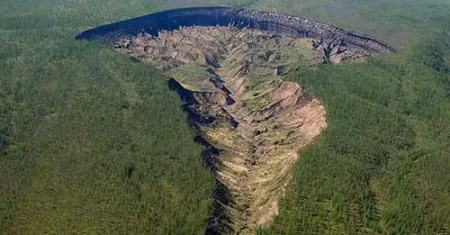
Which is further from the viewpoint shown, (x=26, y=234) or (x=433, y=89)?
(x=433, y=89)

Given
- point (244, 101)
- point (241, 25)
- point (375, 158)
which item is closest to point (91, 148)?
point (244, 101)

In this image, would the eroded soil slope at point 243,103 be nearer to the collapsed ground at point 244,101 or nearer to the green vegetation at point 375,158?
the collapsed ground at point 244,101

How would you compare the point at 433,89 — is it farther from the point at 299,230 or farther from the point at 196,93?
the point at 299,230

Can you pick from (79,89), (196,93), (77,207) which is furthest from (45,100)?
(77,207)

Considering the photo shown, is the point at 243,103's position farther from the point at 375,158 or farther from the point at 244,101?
the point at 375,158

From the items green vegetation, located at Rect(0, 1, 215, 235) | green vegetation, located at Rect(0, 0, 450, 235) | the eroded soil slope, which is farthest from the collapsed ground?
green vegetation, located at Rect(0, 1, 215, 235)

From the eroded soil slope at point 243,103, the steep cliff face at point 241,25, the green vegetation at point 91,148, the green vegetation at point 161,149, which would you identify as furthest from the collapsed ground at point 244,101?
the green vegetation at point 91,148
